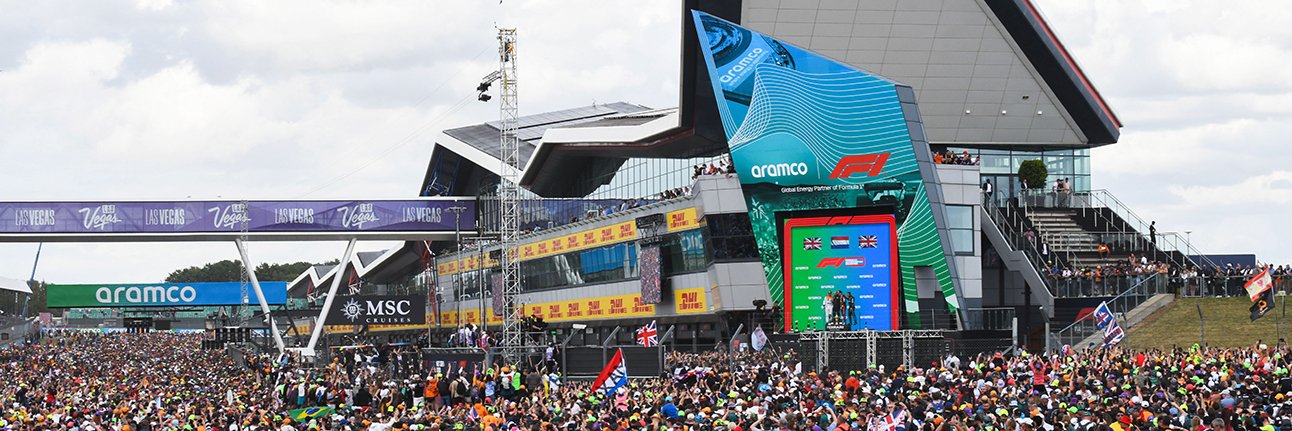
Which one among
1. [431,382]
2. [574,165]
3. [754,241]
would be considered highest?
[574,165]

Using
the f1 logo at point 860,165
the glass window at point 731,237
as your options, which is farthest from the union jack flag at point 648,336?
the f1 logo at point 860,165

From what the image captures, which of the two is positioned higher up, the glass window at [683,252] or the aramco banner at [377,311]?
the glass window at [683,252]

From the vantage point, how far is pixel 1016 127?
5634cm

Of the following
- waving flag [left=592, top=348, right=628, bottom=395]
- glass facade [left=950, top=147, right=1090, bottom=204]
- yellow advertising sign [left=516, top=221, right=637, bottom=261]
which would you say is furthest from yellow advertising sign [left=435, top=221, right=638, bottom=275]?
waving flag [left=592, top=348, right=628, bottom=395]

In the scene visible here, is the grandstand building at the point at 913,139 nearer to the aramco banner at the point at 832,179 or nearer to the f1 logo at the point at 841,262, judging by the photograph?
the aramco banner at the point at 832,179

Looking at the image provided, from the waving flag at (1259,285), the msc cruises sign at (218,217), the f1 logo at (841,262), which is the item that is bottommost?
the waving flag at (1259,285)

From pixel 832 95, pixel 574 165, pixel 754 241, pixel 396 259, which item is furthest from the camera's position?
pixel 396 259

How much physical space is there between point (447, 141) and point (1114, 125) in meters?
35.0

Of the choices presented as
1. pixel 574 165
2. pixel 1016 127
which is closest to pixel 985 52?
pixel 1016 127

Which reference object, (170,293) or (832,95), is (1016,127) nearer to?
(832,95)

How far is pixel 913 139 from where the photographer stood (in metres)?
42.1

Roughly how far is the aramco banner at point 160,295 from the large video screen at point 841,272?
126ft

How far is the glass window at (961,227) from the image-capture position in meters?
44.4

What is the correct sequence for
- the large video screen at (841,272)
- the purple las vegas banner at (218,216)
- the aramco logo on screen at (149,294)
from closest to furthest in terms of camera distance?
the large video screen at (841,272)
the purple las vegas banner at (218,216)
the aramco logo on screen at (149,294)
